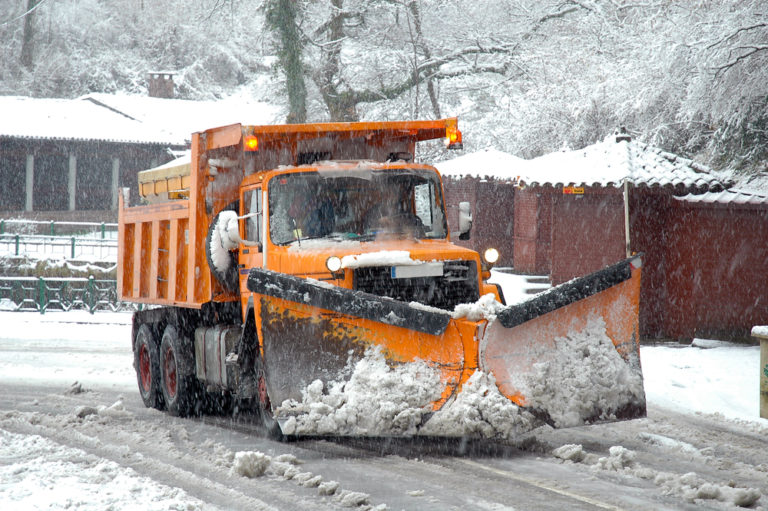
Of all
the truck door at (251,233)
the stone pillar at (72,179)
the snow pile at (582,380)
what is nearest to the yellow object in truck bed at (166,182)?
the truck door at (251,233)

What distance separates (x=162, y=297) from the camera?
10.4 metres

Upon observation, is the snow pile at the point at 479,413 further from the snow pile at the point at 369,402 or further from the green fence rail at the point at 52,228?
the green fence rail at the point at 52,228

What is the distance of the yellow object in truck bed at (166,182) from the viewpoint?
10.0m

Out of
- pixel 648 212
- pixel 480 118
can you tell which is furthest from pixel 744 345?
pixel 480 118

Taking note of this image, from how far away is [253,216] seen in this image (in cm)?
851

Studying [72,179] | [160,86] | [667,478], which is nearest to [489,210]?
[667,478]

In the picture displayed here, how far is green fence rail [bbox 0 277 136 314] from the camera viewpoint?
22188 millimetres

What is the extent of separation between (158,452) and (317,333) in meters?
1.79

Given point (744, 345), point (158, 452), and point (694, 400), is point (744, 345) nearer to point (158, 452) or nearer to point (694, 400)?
point (694, 400)

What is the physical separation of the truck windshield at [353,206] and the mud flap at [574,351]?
199cm

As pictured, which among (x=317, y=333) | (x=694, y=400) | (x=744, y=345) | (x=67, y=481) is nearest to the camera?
(x=67, y=481)

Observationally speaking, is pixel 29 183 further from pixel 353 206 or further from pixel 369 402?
pixel 369 402

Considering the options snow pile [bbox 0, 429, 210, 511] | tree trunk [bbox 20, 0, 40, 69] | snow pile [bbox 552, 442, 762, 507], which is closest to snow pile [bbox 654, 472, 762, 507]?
snow pile [bbox 552, 442, 762, 507]

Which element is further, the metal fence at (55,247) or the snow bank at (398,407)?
the metal fence at (55,247)
